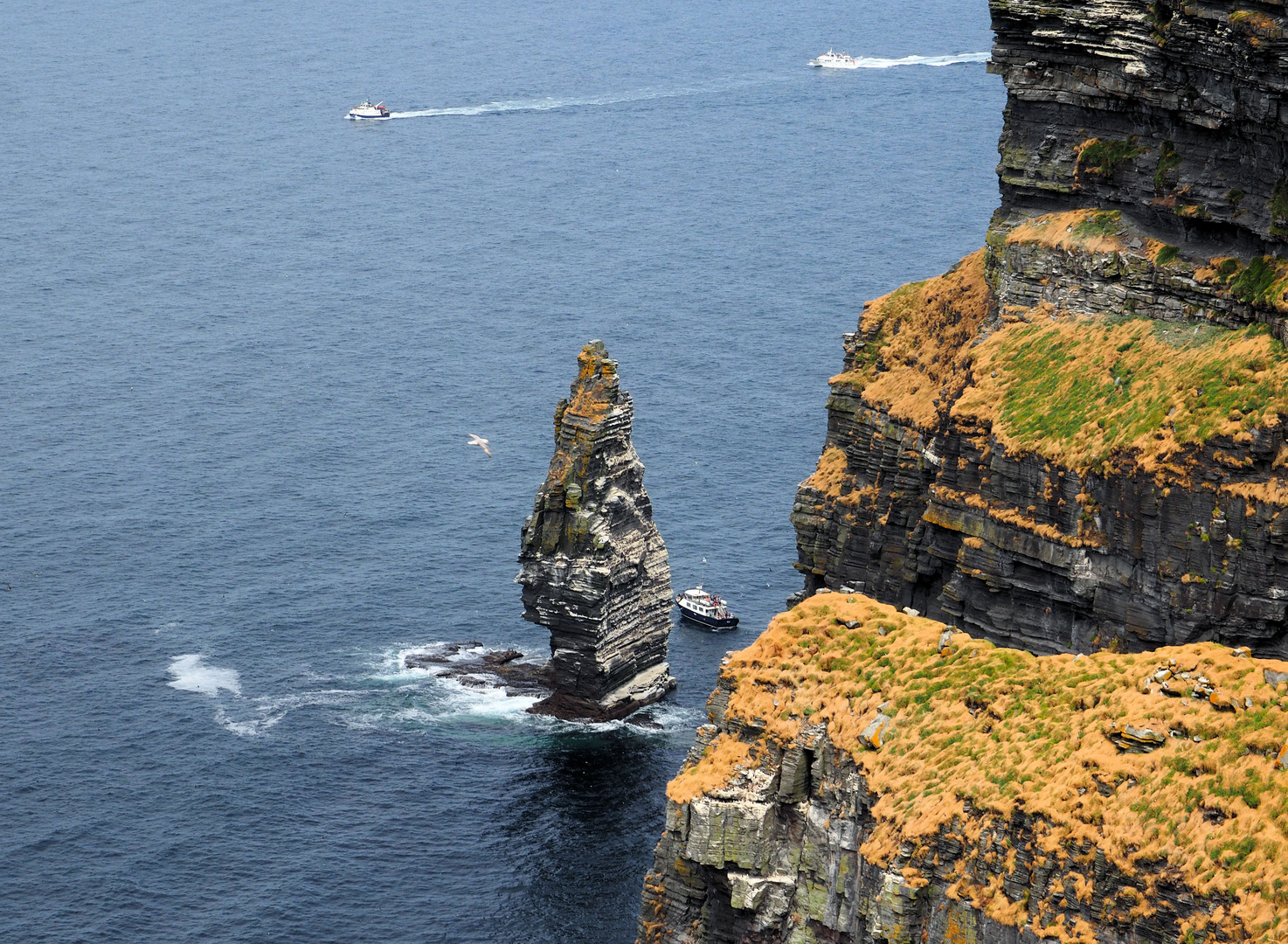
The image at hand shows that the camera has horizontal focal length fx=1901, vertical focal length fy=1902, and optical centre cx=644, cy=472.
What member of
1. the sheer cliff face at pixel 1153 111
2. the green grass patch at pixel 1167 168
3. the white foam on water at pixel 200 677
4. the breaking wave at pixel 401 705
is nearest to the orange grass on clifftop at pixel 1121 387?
the sheer cliff face at pixel 1153 111

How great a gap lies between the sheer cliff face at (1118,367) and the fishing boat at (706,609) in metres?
47.3

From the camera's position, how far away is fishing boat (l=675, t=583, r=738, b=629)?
174 meters

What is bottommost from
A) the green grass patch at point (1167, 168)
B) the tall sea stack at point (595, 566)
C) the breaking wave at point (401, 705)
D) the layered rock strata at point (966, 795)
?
the breaking wave at point (401, 705)

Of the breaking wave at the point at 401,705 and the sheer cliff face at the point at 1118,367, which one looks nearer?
the sheer cliff face at the point at 1118,367

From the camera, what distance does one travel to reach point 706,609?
17475cm

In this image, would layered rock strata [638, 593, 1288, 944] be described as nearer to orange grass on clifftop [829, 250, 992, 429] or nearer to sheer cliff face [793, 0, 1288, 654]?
sheer cliff face [793, 0, 1288, 654]

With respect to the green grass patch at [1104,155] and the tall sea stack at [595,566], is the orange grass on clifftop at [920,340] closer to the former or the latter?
the green grass patch at [1104,155]

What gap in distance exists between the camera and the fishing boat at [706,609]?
173750 mm

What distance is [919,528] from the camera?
118562mm

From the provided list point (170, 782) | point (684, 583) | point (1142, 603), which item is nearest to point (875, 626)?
point (1142, 603)

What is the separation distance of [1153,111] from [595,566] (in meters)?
67.2

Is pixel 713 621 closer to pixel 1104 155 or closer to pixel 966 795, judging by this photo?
pixel 1104 155

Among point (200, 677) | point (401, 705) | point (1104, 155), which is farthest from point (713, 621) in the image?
point (1104, 155)

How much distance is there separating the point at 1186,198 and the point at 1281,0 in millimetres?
15859
